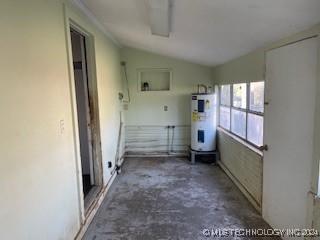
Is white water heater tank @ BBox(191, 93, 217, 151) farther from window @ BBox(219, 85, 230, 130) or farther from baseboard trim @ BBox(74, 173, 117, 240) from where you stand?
baseboard trim @ BBox(74, 173, 117, 240)

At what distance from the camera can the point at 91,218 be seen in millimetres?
2770

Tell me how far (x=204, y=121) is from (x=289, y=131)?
273cm

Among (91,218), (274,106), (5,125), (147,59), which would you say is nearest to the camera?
(5,125)

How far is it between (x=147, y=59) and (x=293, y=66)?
3.68m

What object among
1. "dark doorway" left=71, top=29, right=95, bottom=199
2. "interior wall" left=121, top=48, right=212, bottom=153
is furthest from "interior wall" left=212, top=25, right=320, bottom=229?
"dark doorway" left=71, top=29, right=95, bottom=199

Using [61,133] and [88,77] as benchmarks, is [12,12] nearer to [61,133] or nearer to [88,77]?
[61,133]

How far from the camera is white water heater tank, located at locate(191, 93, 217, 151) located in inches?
189

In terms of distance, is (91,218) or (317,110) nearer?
(317,110)

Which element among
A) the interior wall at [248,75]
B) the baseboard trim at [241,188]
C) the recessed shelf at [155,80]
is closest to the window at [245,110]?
the interior wall at [248,75]

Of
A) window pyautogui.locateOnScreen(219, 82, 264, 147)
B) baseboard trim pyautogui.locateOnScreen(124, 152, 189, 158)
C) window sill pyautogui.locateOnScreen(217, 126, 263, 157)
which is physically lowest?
baseboard trim pyautogui.locateOnScreen(124, 152, 189, 158)

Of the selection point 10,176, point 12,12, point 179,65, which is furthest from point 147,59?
point 10,176

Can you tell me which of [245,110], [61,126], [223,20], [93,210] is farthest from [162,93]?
[61,126]

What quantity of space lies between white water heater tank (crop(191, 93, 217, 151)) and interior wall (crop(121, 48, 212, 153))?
1.92ft

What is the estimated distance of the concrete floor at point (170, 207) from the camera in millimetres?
2545
